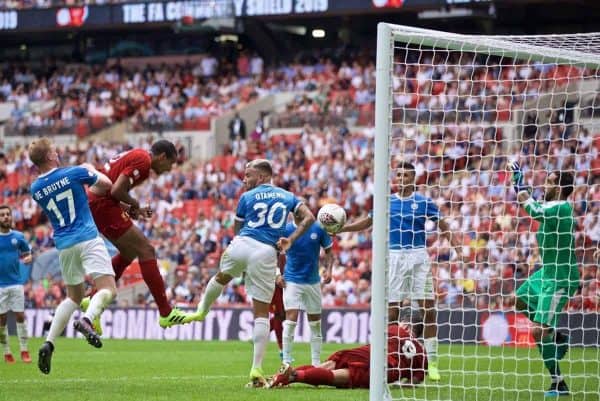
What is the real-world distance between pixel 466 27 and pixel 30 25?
52.8 feet

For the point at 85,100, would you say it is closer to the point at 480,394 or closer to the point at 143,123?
the point at 143,123

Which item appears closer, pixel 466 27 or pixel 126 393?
pixel 126 393

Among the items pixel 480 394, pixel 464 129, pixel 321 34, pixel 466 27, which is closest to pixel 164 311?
pixel 480 394

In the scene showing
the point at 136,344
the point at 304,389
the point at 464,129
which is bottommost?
the point at 136,344

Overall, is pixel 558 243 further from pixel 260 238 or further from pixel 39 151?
pixel 39 151

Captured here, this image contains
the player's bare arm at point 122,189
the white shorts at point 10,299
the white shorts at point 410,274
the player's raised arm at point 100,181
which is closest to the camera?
the player's raised arm at point 100,181

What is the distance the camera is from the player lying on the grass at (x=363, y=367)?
11430 mm

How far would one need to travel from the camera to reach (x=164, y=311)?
40.4 ft

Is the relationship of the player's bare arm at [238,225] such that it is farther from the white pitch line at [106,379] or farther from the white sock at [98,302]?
the white pitch line at [106,379]

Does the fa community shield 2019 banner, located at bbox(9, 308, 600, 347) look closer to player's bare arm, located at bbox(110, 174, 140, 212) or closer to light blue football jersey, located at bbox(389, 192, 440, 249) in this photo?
light blue football jersey, located at bbox(389, 192, 440, 249)

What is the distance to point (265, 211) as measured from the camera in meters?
12.1

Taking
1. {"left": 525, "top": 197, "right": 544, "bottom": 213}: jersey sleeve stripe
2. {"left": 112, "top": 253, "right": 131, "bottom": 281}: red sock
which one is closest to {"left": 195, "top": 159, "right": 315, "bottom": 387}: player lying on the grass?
{"left": 112, "top": 253, "right": 131, "bottom": 281}: red sock

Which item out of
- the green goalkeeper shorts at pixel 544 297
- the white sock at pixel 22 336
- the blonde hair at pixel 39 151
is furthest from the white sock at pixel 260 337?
the white sock at pixel 22 336

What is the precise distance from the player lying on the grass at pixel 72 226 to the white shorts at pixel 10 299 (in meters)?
5.75
